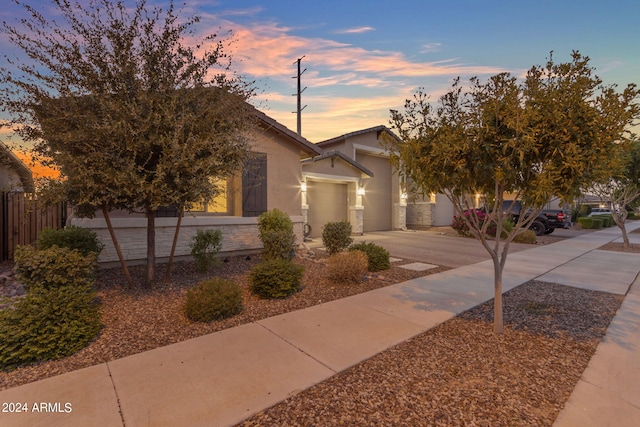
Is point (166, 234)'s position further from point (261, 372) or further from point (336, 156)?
point (336, 156)

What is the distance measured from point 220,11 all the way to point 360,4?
3431mm

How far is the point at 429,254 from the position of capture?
1072 centimetres

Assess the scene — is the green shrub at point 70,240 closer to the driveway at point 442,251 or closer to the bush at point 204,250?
the bush at point 204,250

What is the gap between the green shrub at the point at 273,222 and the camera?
8.87m

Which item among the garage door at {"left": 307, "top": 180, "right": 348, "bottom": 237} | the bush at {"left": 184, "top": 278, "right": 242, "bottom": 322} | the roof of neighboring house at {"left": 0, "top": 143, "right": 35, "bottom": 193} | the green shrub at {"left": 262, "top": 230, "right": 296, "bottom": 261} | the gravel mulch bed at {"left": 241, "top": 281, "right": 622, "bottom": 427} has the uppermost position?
the roof of neighboring house at {"left": 0, "top": 143, "right": 35, "bottom": 193}

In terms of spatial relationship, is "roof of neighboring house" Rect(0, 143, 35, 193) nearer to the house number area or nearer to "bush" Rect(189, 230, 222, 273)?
"bush" Rect(189, 230, 222, 273)

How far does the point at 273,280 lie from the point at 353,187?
36.6ft

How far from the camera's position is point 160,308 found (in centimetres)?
500

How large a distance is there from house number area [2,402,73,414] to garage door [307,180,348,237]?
12.2 metres

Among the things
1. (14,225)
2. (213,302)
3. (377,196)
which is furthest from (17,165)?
(377,196)

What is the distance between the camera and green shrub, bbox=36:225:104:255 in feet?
19.1

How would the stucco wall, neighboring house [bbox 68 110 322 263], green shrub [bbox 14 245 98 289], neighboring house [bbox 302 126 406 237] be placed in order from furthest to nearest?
neighboring house [bbox 302 126 406 237], neighboring house [bbox 68 110 322 263], the stucco wall, green shrub [bbox 14 245 98 289]

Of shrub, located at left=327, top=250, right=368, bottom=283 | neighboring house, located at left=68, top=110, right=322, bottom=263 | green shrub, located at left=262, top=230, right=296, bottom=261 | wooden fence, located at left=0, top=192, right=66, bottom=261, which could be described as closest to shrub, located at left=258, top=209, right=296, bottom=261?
green shrub, located at left=262, top=230, right=296, bottom=261

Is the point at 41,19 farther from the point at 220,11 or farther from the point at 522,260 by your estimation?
the point at 522,260
